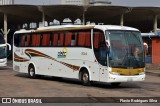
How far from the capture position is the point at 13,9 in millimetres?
59344

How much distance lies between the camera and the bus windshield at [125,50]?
62.4 feet

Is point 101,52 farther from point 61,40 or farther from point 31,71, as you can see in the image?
point 31,71

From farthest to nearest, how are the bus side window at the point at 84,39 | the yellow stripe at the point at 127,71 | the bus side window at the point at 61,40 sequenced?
the bus side window at the point at 61,40 < the bus side window at the point at 84,39 < the yellow stripe at the point at 127,71

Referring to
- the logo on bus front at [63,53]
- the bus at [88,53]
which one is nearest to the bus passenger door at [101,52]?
the bus at [88,53]

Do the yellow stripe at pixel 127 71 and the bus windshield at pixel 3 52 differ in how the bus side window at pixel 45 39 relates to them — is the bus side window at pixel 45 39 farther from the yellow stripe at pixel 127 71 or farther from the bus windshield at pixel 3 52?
the bus windshield at pixel 3 52

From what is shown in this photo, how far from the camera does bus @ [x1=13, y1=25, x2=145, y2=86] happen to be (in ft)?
62.6

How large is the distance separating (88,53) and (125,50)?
196 centimetres

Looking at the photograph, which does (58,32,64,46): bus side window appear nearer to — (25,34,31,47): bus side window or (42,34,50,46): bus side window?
(42,34,50,46): bus side window

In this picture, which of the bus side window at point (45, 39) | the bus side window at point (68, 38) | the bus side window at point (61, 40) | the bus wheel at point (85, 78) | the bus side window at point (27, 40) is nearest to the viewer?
the bus wheel at point (85, 78)

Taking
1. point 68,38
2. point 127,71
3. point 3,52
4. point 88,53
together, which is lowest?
point 3,52

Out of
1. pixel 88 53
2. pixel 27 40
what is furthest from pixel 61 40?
pixel 27 40

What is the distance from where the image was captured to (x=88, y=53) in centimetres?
2031

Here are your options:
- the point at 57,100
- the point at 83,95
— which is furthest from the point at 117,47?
the point at 57,100

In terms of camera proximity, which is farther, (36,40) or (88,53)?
(36,40)
